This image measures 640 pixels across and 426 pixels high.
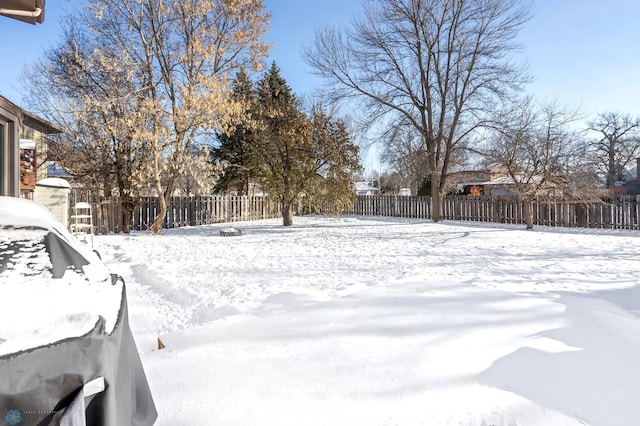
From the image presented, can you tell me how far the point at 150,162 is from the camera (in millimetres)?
12711

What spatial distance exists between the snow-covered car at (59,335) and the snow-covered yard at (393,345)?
1.02 m

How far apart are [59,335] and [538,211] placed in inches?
666

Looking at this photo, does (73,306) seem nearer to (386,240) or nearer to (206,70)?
(386,240)

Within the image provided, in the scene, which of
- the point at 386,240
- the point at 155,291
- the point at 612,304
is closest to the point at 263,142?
the point at 386,240

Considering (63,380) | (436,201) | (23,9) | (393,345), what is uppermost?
(23,9)

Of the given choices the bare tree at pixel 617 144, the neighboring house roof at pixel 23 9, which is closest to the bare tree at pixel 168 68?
the neighboring house roof at pixel 23 9

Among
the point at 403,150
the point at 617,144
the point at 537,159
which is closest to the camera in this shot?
the point at 537,159

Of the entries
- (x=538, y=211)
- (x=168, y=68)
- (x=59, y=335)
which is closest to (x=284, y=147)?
(x=168, y=68)

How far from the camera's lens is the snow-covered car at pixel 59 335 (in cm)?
129

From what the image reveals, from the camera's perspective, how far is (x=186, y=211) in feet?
57.4

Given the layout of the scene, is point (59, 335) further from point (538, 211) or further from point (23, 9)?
point (538, 211)

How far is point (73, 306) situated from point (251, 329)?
2264 mm

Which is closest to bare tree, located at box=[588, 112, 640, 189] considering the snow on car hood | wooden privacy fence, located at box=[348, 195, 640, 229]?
wooden privacy fence, located at box=[348, 195, 640, 229]

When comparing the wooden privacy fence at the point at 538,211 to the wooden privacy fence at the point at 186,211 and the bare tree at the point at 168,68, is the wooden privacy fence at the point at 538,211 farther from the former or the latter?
the bare tree at the point at 168,68
